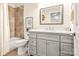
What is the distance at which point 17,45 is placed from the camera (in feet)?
Answer: 5.17

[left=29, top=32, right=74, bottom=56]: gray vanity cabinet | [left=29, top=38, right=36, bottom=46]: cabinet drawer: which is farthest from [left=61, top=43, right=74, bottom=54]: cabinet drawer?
[left=29, top=38, right=36, bottom=46]: cabinet drawer

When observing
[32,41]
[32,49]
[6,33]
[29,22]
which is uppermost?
[29,22]

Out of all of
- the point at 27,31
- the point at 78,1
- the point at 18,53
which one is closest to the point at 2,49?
the point at 18,53

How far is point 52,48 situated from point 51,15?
0.42 metres

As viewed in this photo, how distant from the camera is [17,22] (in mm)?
1568

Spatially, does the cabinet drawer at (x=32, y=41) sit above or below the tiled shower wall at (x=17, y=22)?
below

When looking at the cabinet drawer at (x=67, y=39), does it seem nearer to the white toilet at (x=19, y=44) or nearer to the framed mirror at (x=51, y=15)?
the framed mirror at (x=51, y=15)

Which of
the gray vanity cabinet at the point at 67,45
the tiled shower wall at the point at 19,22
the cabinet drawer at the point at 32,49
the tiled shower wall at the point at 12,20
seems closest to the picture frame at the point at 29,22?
the tiled shower wall at the point at 19,22

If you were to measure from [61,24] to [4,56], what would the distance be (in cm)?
82

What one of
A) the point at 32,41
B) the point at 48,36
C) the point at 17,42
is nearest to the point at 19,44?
the point at 17,42

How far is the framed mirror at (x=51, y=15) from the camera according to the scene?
153cm

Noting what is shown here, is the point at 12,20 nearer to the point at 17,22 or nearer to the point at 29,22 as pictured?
the point at 17,22

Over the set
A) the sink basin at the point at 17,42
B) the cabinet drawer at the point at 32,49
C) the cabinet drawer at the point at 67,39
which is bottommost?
the cabinet drawer at the point at 32,49

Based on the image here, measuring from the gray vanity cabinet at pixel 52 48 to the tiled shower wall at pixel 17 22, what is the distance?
37cm
